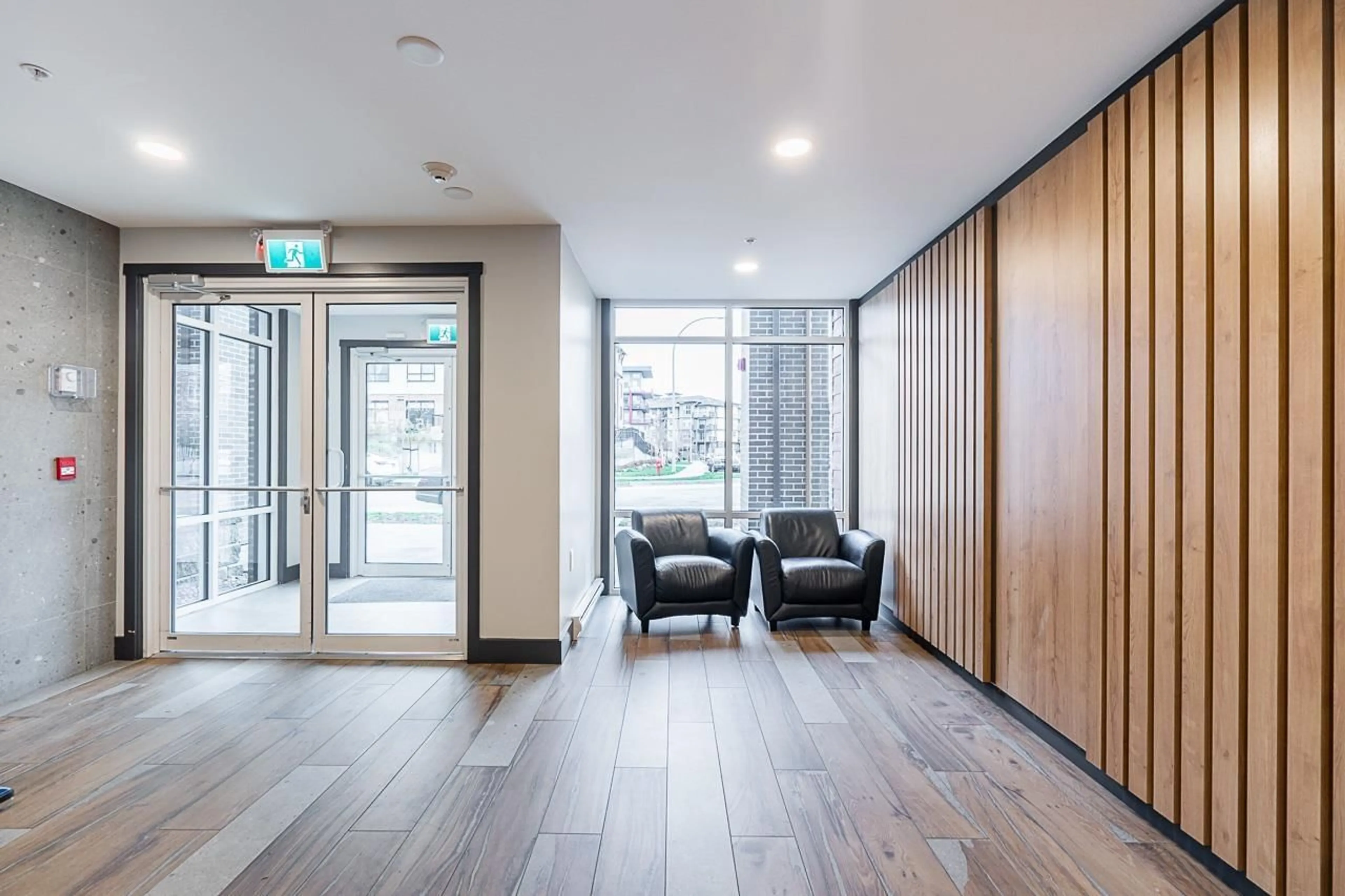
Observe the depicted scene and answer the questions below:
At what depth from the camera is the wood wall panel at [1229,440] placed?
1.96 metres

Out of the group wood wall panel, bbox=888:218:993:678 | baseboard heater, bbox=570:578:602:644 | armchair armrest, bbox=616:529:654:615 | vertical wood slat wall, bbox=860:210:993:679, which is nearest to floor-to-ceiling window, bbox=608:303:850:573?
baseboard heater, bbox=570:578:602:644

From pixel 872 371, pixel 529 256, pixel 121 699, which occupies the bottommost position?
pixel 121 699

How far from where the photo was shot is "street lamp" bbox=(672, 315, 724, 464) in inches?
247

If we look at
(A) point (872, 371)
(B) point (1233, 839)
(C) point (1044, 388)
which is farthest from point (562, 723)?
(A) point (872, 371)

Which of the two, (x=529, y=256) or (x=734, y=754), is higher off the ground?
(x=529, y=256)

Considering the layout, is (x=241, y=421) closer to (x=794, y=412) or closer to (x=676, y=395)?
(x=676, y=395)

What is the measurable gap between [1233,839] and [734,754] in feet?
5.39

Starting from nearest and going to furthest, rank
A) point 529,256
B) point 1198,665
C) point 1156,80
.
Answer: point 1198,665
point 1156,80
point 529,256

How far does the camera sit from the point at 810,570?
4.91m

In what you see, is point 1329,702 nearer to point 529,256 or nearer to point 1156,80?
point 1156,80

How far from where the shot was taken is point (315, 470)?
14.2 feet

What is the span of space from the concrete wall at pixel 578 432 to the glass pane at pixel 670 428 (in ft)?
0.93

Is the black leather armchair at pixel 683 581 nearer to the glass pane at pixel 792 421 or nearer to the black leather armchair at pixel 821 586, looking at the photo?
the black leather armchair at pixel 821 586

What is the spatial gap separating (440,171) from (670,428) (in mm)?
3407
